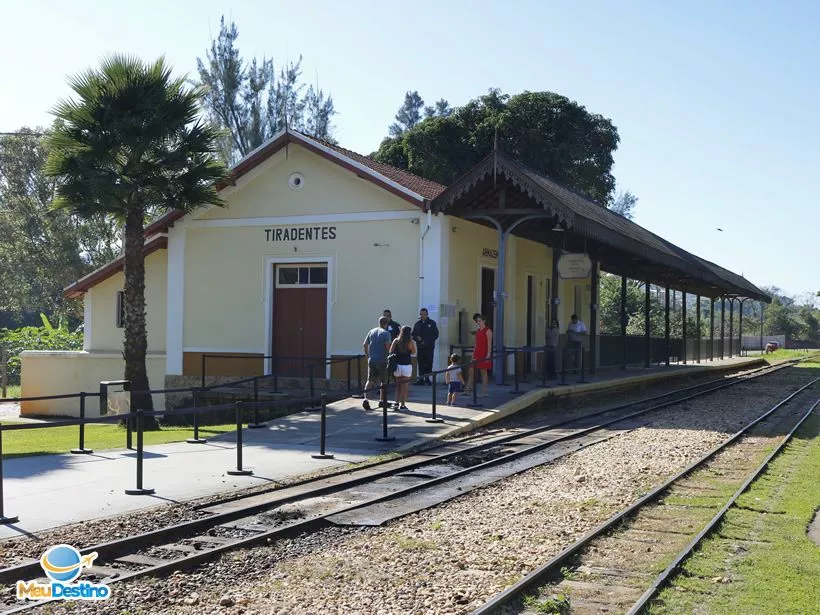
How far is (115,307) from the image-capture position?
2622 centimetres

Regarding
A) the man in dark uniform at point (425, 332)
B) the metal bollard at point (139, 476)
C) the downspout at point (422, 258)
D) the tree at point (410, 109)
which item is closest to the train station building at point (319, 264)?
the downspout at point (422, 258)

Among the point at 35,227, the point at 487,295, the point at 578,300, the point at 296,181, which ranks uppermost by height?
the point at 35,227

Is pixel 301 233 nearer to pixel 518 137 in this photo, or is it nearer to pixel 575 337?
pixel 575 337

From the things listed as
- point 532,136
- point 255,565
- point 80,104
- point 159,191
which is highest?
point 532,136

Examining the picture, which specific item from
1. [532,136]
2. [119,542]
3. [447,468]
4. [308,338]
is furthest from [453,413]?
[532,136]

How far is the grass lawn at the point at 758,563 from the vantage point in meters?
6.34

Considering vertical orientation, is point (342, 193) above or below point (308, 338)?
above

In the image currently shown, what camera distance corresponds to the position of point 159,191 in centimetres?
2052

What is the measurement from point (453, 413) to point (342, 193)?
7.31 m

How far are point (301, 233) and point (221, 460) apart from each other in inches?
418

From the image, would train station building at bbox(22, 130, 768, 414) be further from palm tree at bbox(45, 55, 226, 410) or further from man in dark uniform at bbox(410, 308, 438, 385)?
palm tree at bbox(45, 55, 226, 410)

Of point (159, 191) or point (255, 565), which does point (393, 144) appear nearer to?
point (159, 191)

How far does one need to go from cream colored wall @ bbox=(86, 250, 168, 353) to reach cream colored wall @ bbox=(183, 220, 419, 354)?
1.90 meters

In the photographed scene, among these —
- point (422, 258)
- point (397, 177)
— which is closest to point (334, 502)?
point (422, 258)
